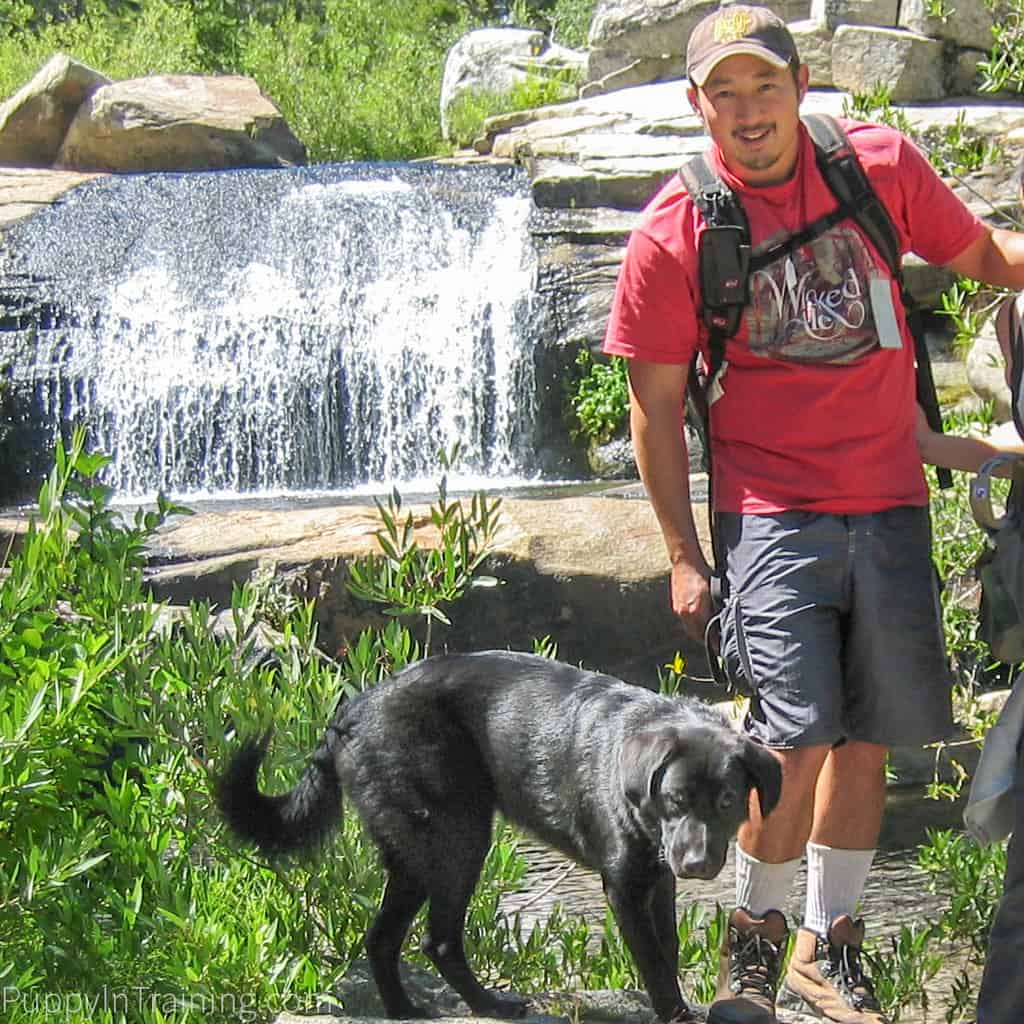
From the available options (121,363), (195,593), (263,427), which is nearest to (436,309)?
(263,427)

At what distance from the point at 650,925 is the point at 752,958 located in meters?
0.24

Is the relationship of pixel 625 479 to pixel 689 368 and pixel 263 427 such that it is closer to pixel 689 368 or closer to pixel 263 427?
pixel 263 427

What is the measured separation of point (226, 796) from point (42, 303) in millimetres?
10504

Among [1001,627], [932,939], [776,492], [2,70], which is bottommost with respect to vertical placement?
[932,939]

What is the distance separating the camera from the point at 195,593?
7746 millimetres

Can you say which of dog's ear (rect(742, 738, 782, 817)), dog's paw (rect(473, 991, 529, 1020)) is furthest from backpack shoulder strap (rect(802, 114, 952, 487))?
dog's paw (rect(473, 991, 529, 1020))

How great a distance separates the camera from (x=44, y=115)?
1745cm

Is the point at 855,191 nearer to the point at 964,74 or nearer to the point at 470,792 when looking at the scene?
the point at 470,792

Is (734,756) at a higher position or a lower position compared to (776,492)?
lower

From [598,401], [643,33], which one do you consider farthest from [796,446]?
[643,33]

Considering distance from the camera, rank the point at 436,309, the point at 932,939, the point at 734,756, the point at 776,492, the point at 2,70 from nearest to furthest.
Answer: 1. the point at 734,756
2. the point at 776,492
3. the point at 932,939
4. the point at 436,309
5. the point at 2,70

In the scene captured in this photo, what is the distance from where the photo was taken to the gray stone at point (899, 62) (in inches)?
558

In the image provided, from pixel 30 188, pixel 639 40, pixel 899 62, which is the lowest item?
pixel 30 188

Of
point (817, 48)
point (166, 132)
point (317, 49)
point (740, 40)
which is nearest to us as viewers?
point (740, 40)
